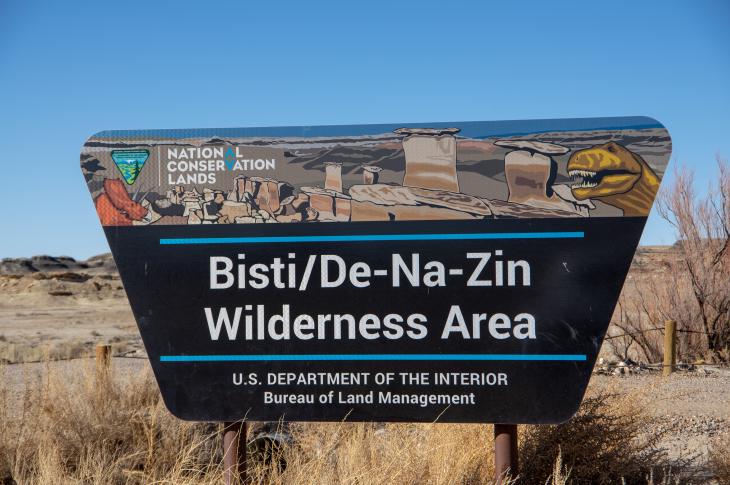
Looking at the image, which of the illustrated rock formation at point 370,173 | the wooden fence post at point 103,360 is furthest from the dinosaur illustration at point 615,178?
the wooden fence post at point 103,360

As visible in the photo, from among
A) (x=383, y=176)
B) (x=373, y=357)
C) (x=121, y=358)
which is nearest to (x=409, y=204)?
(x=383, y=176)

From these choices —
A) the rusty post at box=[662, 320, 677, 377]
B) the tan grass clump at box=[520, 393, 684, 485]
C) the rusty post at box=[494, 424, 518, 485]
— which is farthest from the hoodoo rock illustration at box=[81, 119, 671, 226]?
the rusty post at box=[662, 320, 677, 377]

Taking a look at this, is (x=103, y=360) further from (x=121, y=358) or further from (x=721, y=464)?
(x=121, y=358)

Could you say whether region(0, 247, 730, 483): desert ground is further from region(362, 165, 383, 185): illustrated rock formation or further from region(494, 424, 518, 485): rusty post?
region(362, 165, 383, 185): illustrated rock formation

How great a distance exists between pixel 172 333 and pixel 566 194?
220 centimetres

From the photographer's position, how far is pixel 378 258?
3740 millimetres

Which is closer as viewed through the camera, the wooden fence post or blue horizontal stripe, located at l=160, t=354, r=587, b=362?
blue horizontal stripe, located at l=160, t=354, r=587, b=362

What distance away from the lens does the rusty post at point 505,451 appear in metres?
3.74

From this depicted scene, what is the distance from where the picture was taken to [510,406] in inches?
143

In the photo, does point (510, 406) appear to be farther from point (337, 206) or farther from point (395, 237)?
point (337, 206)

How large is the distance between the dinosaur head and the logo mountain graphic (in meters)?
2.27

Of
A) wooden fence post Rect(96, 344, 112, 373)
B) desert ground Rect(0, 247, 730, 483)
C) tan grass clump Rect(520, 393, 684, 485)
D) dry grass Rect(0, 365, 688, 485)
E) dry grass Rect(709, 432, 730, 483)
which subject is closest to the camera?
dry grass Rect(0, 365, 688, 485)

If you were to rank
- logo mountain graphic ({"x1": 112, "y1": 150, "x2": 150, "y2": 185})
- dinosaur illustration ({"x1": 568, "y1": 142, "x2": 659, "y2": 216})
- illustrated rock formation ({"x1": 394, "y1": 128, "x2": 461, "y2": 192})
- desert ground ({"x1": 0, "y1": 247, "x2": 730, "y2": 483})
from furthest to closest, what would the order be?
desert ground ({"x1": 0, "y1": 247, "x2": 730, "y2": 483}) < logo mountain graphic ({"x1": 112, "y1": 150, "x2": 150, "y2": 185}) < illustrated rock formation ({"x1": 394, "y1": 128, "x2": 461, "y2": 192}) < dinosaur illustration ({"x1": 568, "y1": 142, "x2": 659, "y2": 216})

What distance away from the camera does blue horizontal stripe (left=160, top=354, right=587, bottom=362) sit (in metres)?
3.61
